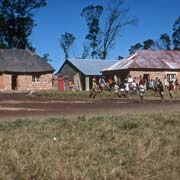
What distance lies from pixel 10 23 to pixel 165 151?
6481 cm

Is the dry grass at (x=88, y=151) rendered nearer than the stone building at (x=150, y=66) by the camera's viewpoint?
Yes

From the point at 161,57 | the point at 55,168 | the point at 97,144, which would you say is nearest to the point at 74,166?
the point at 55,168

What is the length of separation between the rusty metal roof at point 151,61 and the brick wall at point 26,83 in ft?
32.6

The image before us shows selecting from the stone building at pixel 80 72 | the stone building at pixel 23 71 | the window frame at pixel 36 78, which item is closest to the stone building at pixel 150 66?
the stone building at pixel 80 72

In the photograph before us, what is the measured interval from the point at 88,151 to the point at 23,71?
167ft

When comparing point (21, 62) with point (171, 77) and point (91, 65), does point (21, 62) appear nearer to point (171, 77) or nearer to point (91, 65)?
point (91, 65)

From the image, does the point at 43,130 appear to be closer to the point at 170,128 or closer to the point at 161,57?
the point at 170,128

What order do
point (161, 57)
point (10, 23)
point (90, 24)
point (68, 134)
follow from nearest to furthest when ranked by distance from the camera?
point (68, 134), point (161, 57), point (10, 23), point (90, 24)

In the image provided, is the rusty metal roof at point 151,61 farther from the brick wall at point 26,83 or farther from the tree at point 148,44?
the tree at point 148,44

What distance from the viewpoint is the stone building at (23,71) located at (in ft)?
193

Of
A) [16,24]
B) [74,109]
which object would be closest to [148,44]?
[16,24]

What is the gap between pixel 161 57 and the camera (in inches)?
2188

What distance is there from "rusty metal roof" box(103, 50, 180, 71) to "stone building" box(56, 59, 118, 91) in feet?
21.9

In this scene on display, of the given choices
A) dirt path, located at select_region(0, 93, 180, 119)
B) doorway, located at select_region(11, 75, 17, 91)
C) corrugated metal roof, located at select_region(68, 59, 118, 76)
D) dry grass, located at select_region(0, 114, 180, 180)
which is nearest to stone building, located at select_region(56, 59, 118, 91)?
corrugated metal roof, located at select_region(68, 59, 118, 76)
